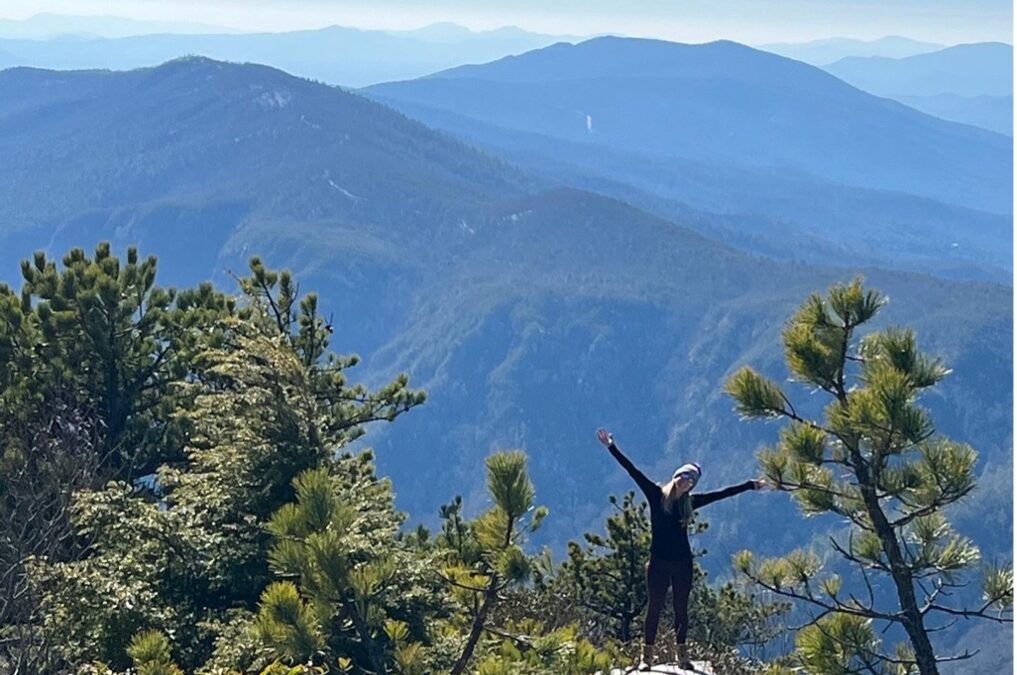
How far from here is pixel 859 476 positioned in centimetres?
917

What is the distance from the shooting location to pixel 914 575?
9.38 metres

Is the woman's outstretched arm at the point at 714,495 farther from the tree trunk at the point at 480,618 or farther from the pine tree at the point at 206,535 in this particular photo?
the pine tree at the point at 206,535

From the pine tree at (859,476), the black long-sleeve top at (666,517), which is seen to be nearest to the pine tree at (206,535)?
the black long-sleeve top at (666,517)

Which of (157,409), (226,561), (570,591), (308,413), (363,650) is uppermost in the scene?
(157,409)

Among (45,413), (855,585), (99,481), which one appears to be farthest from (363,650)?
(855,585)

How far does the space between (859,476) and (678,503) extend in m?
1.85

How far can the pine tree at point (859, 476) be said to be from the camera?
8898 millimetres

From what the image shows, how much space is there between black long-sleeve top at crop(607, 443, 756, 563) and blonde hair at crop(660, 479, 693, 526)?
3 cm

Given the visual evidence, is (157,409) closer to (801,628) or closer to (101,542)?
(101,542)

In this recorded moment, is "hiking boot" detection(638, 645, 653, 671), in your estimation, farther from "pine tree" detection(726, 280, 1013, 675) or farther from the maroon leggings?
"pine tree" detection(726, 280, 1013, 675)

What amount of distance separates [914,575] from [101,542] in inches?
320

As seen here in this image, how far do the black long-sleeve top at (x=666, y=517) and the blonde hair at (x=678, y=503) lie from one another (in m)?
0.03

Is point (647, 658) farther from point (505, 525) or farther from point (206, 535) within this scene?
point (206, 535)

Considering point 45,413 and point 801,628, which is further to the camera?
point 45,413
